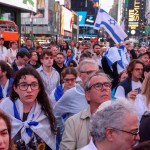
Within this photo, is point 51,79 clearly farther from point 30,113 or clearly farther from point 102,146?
point 102,146

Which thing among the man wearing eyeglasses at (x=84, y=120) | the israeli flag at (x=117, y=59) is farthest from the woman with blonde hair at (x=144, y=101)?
the israeli flag at (x=117, y=59)

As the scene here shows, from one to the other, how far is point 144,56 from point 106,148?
273 inches

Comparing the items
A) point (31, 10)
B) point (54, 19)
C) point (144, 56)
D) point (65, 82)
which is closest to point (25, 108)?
point (65, 82)

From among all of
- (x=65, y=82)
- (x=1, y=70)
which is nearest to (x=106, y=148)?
(x=65, y=82)

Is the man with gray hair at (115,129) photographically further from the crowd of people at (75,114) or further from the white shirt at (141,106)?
the white shirt at (141,106)

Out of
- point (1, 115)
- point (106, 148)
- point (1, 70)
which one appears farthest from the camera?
point (1, 70)

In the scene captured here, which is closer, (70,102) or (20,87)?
(20,87)

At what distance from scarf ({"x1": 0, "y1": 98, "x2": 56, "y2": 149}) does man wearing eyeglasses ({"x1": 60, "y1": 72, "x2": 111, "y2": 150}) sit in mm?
280

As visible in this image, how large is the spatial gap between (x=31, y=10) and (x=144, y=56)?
93.1ft

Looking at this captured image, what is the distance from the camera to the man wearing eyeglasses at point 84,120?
3.61 meters

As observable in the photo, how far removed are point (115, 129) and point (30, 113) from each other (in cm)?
145

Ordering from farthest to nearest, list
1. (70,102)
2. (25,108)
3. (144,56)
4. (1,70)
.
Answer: (144,56) < (1,70) < (70,102) < (25,108)

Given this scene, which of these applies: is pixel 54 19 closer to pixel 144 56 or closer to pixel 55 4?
pixel 55 4

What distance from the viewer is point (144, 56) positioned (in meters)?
9.38
